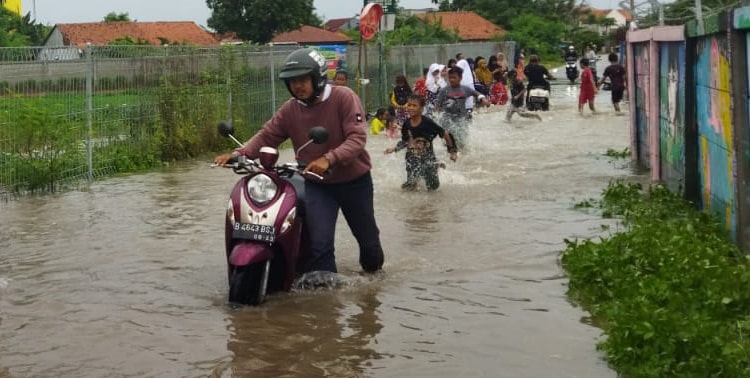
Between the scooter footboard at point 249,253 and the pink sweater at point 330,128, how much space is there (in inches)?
30.3

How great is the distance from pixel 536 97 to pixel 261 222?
781 inches

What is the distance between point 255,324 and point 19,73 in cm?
624

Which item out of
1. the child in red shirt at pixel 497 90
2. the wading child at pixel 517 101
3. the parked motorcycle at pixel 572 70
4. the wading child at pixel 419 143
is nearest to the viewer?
the wading child at pixel 419 143

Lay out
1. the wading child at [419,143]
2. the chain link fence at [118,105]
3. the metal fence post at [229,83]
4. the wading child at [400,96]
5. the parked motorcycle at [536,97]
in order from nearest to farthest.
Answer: the wading child at [419,143] → the chain link fence at [118,105] → the metal fence post at [229,83] → the wading child at [400,96] → the parked motorcycle at [536,97]

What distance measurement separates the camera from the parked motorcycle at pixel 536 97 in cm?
2570

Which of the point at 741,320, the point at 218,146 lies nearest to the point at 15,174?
the point at 218,146

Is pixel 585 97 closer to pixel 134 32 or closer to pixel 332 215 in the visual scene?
pixel 332 215

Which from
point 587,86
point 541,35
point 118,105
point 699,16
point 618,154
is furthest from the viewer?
point 541,35

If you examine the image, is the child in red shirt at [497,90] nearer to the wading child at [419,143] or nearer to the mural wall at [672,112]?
the mural wall at [672,112]

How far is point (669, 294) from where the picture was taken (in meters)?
6.16

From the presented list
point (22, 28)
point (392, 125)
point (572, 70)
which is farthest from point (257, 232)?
point (22, 28)

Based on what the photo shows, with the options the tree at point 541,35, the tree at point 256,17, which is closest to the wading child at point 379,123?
the tree at point 541,35

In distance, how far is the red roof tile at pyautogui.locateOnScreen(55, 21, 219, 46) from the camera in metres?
68.4

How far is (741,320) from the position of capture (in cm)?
587
